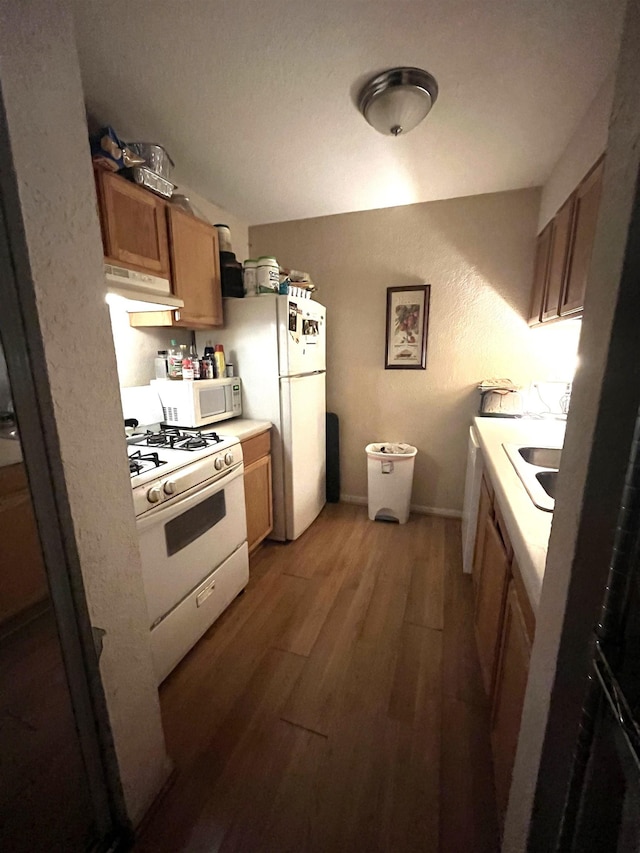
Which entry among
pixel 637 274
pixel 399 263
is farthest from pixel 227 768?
pixel 399 263

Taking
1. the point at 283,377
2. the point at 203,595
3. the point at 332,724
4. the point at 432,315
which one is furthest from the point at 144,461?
the point at 432,315

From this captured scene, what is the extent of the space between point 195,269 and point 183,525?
4.59 feet

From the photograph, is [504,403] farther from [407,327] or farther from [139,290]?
[139,290]

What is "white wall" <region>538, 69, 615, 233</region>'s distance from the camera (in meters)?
1.29

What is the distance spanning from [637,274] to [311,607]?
1.87 meters

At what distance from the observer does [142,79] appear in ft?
4.22

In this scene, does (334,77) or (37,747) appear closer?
(37,747)

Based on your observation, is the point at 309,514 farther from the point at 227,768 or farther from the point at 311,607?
the point at 227,768

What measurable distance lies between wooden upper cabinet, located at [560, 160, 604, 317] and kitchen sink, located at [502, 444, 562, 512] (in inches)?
25.2

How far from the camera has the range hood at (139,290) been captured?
4.57ft

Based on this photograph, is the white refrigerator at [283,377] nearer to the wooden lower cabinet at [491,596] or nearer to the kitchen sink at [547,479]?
the wooden lower cabinet at [491,596]

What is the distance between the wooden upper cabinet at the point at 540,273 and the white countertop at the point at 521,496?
2.28 feet

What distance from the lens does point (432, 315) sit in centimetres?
257

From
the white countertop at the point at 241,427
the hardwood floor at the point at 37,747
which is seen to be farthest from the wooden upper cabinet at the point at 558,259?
the hardwood floor at the point at 37,747
